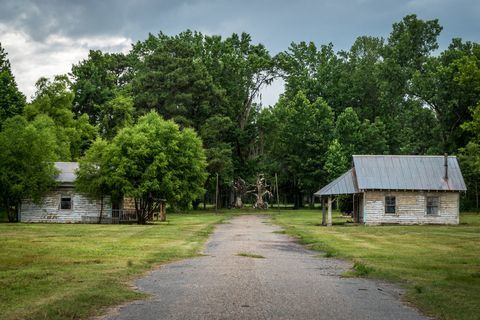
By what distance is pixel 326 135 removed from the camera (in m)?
75.9

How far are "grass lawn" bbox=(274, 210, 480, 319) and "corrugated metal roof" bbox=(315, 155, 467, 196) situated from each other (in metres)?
12.7

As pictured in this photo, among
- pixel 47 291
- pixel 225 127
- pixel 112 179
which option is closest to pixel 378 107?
pixel 225 127

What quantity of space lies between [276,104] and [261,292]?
74.3 m

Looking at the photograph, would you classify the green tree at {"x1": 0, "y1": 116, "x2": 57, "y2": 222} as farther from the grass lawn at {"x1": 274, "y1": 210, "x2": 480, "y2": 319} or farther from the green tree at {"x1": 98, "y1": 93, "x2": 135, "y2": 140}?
the green tree at {"x1": 98, "y1": 93, "x2": 135, "y2": 140}

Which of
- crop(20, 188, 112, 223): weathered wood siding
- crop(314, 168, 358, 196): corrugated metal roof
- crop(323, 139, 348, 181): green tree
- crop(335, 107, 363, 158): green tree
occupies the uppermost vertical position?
crop(335, 107, 363, 158): green tree

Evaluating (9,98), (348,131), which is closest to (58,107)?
(9,98)

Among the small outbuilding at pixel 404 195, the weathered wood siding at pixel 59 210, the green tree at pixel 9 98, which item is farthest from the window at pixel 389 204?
the green tree at pixel 9 98

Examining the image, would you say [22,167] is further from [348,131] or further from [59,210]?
[348,131]

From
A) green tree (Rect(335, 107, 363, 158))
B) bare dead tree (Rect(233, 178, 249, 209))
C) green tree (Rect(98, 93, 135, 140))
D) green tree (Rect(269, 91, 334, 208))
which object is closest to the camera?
green tree (Rect(98, 93, 135, 140))

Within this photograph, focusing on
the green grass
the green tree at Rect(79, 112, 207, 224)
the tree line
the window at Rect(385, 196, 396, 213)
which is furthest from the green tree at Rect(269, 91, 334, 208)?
the green grass

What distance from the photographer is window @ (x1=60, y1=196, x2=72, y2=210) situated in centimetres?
4409

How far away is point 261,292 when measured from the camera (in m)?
11.5

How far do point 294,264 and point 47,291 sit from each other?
25.7 feet

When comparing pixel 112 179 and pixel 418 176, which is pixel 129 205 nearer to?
pixel 112 179
